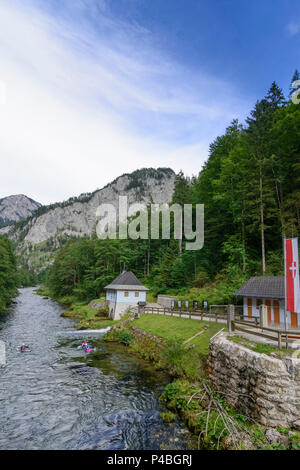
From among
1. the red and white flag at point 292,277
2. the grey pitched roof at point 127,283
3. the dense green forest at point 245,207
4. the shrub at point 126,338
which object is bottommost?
the shrub at point 126,338

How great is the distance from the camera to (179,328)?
20.9 m

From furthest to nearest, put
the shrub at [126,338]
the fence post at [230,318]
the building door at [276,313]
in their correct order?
1. the shrub at [126,338]
2. the building door at [276,313]
3. the fence post at [230,318]

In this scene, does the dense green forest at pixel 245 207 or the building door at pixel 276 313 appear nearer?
the building door at pixel 276 313

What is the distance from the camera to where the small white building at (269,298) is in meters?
18.4

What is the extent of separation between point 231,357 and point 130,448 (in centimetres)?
546

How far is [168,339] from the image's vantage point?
19109mm

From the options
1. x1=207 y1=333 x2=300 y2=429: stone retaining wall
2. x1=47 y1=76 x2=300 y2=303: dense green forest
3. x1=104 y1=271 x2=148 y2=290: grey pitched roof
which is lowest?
x1=207 y1=333 x2=300 y2=429: stone retaining wall

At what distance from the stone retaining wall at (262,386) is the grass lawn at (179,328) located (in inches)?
156

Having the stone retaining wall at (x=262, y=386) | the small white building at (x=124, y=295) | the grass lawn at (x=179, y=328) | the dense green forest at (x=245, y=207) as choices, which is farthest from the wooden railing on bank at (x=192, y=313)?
the stone retaining wall at (x=262, y=386)

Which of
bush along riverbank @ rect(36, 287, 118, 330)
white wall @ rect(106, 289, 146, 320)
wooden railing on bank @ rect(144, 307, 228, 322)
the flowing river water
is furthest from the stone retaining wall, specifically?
white wall @ rect(106, 289, 146, 320)

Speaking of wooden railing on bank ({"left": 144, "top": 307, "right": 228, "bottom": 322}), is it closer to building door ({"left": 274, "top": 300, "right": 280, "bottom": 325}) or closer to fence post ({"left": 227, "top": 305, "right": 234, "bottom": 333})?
building door ({"left": 274, "top": 300, "right": 280, "bottom": 325})

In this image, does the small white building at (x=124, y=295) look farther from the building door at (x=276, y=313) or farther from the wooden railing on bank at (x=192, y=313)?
the building door at (x=276, y=313)

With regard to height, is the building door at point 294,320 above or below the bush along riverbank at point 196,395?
above

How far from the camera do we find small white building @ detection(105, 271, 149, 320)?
115ft
